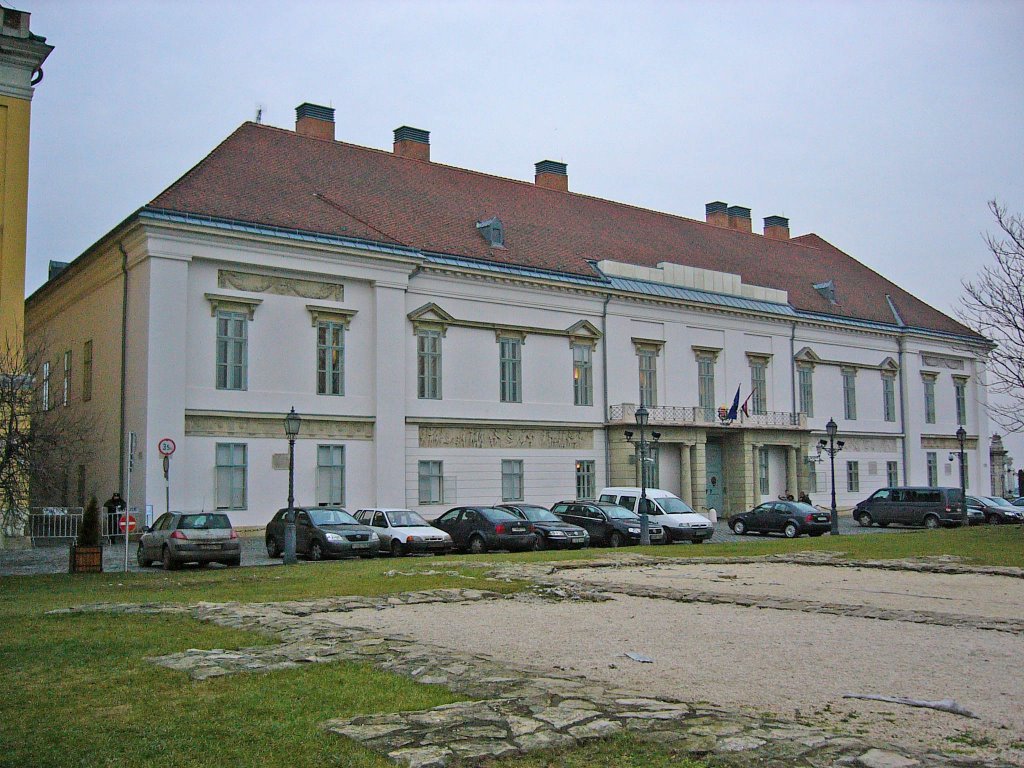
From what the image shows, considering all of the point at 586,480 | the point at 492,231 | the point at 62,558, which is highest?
the point at 492,231

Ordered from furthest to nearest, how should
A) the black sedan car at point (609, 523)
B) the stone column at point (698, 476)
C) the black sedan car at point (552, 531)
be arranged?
the stone column at point (698, 476) → the black sedan car at point (609, 523) → the black sedan car at point (552, 531)

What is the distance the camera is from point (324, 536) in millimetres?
26984

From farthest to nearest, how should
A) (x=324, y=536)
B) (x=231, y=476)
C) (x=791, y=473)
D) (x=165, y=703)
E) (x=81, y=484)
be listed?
1. (x=791, y=473)
2. (x=81, y=484)
3. (x=231, y=476)
4. (x=324, y=536)
5. (x=165, y=703)

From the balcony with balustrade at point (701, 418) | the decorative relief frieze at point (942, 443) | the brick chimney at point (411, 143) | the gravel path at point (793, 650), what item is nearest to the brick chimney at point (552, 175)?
the brick chimney at point (411, 143)

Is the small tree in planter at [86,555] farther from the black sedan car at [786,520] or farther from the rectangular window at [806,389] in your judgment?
the rectangular window at [806,389]

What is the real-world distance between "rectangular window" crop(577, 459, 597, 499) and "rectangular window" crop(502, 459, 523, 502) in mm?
3202

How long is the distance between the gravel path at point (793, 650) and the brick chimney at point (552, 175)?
125 ft

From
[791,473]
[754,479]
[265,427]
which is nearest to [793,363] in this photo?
[791,473]

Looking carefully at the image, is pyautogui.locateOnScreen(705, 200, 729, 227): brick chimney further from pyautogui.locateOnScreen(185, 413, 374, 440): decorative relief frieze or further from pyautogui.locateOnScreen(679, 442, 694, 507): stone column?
pyautogui.locateOnScreen(185, 413, 374, 440): decorative relief frieze

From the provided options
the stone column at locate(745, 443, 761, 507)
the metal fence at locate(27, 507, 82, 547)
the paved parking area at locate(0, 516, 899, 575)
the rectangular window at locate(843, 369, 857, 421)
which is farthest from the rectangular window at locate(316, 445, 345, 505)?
the rectangular window at locate(843, 369, 857, 421)

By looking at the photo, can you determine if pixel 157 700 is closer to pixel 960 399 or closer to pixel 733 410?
pixel 733 410

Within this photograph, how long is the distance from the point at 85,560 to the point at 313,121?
26996 mm

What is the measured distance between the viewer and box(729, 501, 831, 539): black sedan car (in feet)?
126

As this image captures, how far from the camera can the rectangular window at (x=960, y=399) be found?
6331 cm
